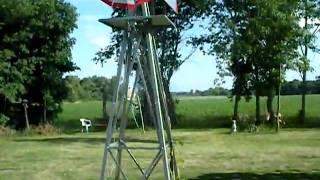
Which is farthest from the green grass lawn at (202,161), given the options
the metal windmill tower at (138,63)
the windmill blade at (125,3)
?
the windmill blade at (125,3)

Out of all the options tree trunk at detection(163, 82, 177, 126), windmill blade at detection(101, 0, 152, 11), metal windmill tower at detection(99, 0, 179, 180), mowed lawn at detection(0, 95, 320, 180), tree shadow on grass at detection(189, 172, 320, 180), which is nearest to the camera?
windmill blade at detection(101, 0, 152, 11)

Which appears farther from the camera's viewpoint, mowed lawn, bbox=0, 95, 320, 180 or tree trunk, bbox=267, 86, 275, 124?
tree trunk, bbox=267, 86, 275, 124

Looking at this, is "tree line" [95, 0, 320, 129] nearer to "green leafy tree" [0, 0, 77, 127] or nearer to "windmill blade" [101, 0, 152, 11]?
"green leafy tree" [0, 0, 77, 127]

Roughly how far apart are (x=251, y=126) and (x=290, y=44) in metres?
4.83

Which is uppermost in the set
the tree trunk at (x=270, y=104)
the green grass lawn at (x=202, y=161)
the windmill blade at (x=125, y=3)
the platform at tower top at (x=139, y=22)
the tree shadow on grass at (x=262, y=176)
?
the windmill blade at (x=125, y=3)

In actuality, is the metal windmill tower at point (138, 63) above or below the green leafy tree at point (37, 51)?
below

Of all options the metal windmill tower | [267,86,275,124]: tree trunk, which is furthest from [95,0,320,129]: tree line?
the metal windmill tower


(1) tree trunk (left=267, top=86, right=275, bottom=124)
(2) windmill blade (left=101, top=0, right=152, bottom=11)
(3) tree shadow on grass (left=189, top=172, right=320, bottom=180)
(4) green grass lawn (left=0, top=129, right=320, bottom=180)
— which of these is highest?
(2) windmill blade (left=101, top=0, right=152, bottom=11)

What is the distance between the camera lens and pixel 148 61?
574cm

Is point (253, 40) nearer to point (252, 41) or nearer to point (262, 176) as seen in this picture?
point (252, 41)

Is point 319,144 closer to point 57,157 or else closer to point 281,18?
point 57,157

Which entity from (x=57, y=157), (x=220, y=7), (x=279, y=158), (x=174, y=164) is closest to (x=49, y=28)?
(x=220, y=7)

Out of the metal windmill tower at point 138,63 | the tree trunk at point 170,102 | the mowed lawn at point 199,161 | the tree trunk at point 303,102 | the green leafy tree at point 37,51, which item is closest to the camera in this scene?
the metal windmill tower at point 138,63

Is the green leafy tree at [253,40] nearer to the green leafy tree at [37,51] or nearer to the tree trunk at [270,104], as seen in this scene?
the tree trunk at [270,104]
